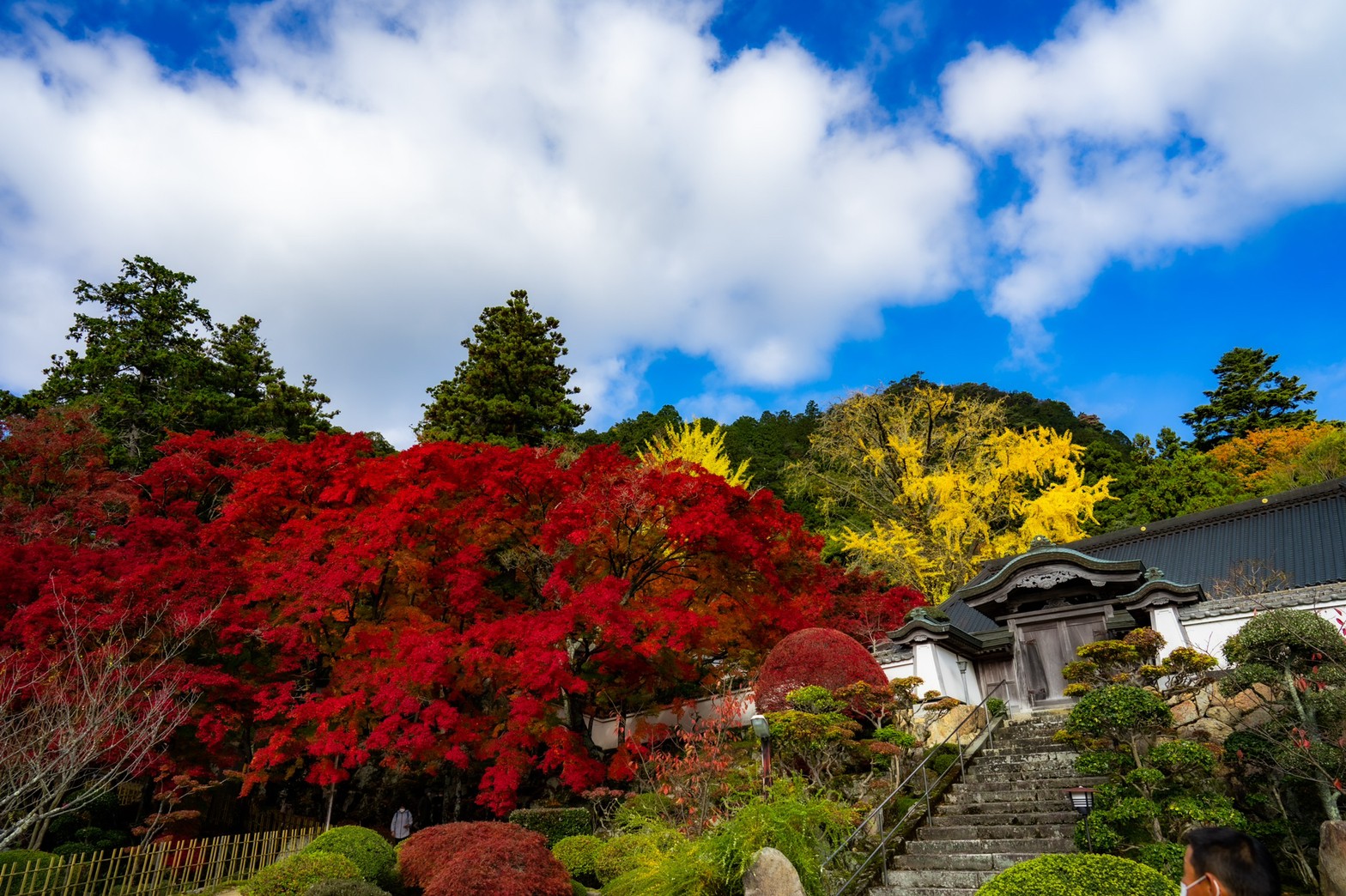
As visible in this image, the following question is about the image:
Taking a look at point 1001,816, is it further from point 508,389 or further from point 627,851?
point 508,389

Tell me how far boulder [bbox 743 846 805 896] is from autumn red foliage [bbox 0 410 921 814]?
215 inches

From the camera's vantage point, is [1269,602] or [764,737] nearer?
[764,737]

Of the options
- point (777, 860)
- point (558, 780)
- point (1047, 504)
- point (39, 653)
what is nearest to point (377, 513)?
point (39, 653)

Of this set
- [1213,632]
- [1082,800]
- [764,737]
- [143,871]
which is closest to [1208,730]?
[1213,632]

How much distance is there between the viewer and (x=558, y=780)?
15.5 m

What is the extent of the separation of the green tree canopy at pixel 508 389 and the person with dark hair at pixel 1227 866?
80.0ft

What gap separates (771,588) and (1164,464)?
2456 centimetres

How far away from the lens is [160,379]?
23266 mm

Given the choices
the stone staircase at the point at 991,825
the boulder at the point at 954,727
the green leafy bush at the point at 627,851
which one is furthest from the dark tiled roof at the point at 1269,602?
the green leafy bush at the point at 627,851

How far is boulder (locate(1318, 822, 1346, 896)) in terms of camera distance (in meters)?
6.78

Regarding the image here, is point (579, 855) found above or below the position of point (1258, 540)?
below

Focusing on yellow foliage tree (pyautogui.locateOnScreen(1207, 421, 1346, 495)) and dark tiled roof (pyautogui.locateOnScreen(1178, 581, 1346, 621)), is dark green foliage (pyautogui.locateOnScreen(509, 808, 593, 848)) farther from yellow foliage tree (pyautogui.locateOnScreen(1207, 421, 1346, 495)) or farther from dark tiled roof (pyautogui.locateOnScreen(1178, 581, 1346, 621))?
yellow foliage tree (pyautogui.locateOnScreen(1207, 421, 1346, 495))

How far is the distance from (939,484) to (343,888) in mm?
23333

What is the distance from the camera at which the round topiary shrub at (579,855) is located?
11.4 meters
